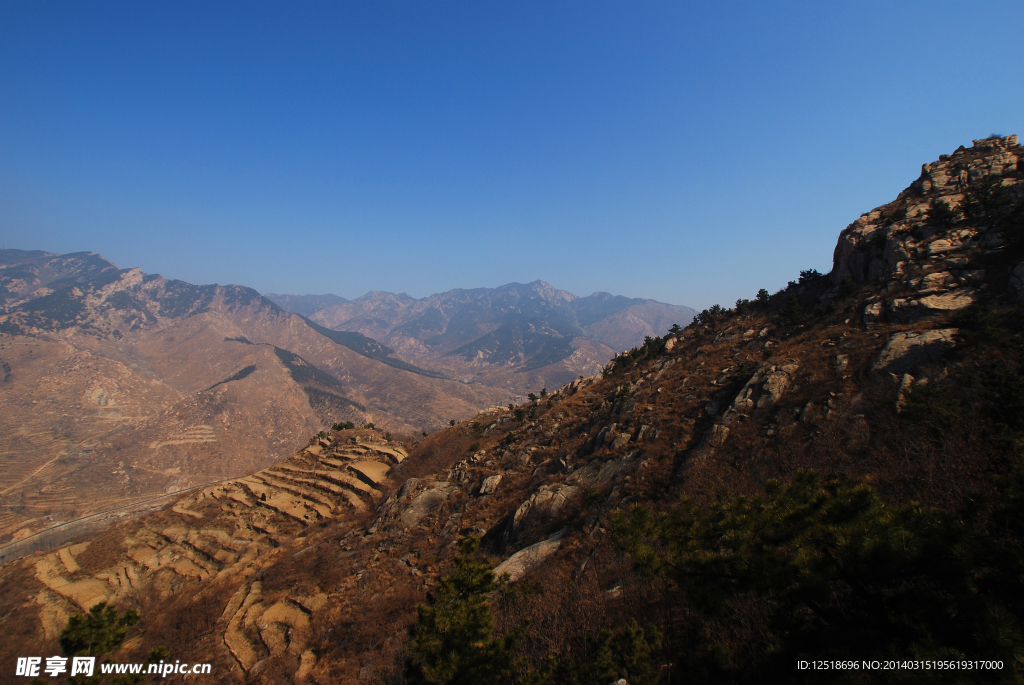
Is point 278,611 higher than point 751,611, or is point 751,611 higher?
point 751,611

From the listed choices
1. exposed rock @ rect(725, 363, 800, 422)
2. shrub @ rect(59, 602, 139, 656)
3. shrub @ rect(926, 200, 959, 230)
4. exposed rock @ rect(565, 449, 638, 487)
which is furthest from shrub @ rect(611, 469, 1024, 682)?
shrub @ rect(926, 200, 959, 230)

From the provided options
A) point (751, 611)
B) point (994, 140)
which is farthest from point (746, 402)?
point (994, 140)

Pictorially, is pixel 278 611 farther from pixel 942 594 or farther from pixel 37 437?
pixel 37 437

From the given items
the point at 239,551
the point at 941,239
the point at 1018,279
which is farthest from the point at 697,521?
the point at 239,551

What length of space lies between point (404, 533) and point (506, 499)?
880 cm

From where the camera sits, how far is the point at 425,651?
11711mm

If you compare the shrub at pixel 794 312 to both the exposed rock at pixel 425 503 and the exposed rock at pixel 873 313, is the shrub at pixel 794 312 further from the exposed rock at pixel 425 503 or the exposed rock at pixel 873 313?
the exposed rock at pixel 425 503

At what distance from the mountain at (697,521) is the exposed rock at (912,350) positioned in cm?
12

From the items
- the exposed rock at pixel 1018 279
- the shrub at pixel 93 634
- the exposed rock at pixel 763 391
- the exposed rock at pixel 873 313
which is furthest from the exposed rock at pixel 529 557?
the exposed rock at pixel 1018 279

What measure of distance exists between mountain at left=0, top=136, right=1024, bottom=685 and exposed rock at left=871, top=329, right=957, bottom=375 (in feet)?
0.40

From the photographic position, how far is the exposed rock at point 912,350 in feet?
66.1

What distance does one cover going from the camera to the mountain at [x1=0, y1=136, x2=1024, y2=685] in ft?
22.7

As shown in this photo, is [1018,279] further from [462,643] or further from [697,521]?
[462,643]

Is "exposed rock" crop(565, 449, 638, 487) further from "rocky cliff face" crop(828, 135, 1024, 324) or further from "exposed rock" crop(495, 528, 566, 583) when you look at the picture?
"rocky cliff face" crop(828, 135, 1024, 324)
